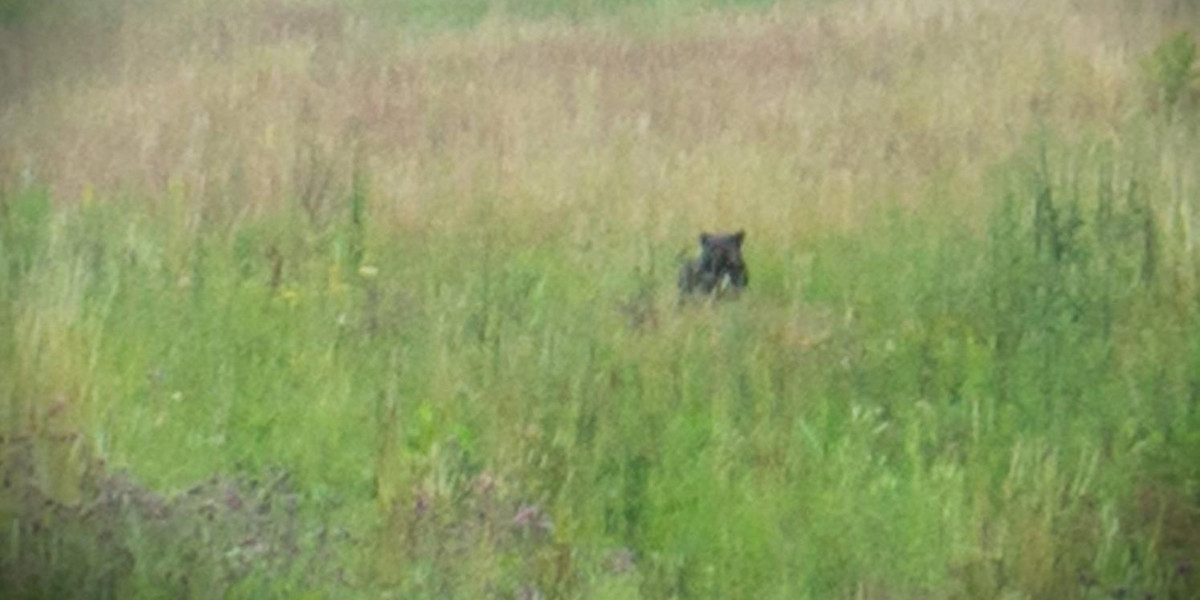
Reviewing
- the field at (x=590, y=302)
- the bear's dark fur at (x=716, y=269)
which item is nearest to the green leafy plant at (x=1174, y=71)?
the field at (x=590, y=302)

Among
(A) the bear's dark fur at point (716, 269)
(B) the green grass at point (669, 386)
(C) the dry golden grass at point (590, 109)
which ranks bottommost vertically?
(B) the green grass at point (669, 386)

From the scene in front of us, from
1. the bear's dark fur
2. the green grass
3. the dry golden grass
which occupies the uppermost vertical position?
the dry golden grass

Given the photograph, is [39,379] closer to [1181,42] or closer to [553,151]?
[553,151]

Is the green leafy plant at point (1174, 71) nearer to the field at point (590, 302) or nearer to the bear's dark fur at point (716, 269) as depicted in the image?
the field at point (590, 302)

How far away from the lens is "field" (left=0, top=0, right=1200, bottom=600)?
1792mm

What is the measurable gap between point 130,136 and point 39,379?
0.30m

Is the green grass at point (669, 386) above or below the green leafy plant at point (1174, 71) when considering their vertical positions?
below

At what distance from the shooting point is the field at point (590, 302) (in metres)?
1.79

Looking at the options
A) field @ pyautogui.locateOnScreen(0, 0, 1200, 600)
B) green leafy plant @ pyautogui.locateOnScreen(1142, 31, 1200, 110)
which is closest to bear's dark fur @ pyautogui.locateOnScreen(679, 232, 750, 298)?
field @ pyautogui.locateOnScreen(0, 0, 1200, 600)

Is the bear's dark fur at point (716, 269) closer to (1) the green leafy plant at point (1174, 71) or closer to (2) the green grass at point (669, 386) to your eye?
(2) the green grass at point (669, 386)

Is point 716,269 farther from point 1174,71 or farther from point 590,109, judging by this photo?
point 1174,71

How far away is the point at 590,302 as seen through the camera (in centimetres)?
184

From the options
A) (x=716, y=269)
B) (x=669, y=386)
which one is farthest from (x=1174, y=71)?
(x=669, y=386)

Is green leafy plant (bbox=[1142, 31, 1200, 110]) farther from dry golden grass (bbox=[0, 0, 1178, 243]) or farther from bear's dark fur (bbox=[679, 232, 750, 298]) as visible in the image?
bear's dark fur (bbox=[679, 232, 750, 298])
